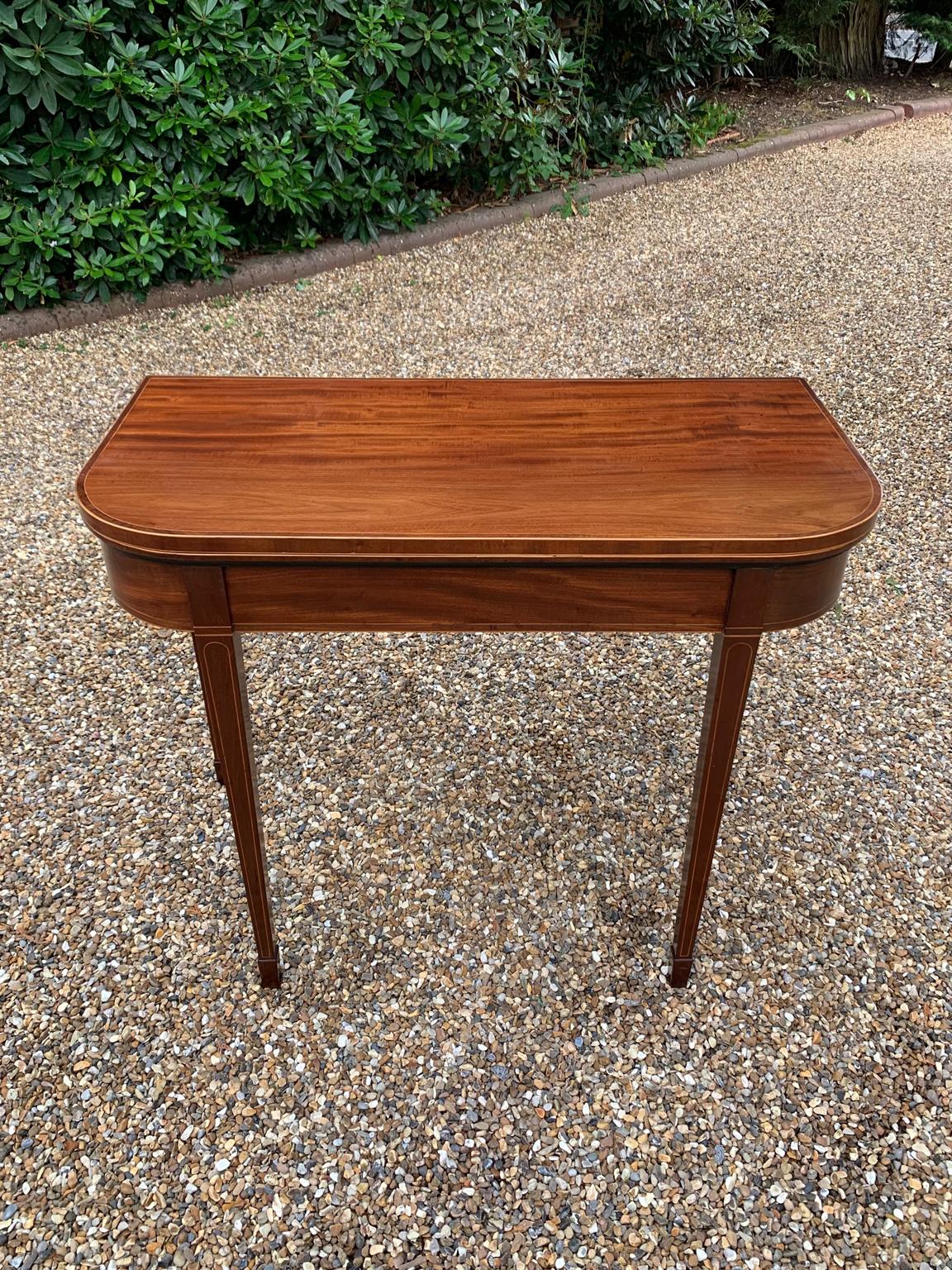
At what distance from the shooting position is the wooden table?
1.33 m

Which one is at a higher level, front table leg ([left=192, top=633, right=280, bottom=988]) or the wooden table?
the wooden table

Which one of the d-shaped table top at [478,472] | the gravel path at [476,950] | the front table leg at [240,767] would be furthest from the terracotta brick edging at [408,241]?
the front table leg at [240,767]

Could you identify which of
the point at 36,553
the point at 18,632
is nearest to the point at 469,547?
the point at 18,632

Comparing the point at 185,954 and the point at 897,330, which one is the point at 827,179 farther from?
the point at 185,954

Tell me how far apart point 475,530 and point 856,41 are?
9.70 metres

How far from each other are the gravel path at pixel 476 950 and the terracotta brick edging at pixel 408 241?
158 cm

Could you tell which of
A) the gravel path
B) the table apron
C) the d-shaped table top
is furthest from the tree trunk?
the table apron

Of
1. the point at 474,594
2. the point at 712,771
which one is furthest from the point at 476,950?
the point at 474,594

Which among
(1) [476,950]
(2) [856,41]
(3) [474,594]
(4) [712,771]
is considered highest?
(3) [474,594]

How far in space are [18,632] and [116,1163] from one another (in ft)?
5.40

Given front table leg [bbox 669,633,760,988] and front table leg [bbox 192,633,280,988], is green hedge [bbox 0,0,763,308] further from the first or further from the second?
front table leg [bbox 669,633,760,988]

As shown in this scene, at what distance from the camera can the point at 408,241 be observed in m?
5.47

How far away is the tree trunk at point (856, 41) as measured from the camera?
8.58m

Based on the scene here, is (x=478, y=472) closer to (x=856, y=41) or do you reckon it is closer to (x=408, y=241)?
(x=408, y=241)
